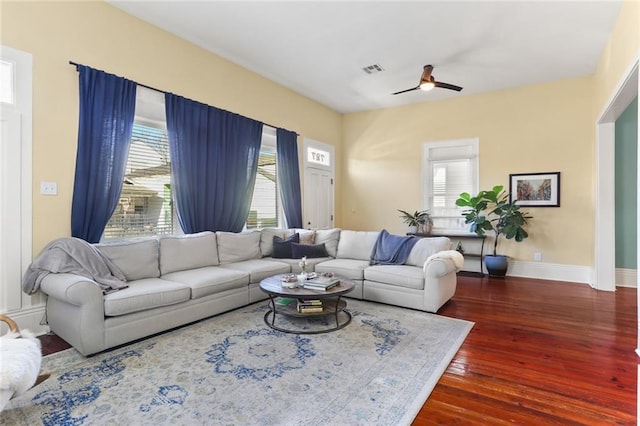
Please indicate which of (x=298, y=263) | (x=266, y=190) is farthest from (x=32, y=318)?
(x=266, y=190)

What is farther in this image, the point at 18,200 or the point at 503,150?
the point at 503,150

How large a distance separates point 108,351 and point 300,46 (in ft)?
13.6

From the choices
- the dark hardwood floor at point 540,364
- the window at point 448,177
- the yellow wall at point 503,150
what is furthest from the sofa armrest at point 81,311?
the window at point 448,177

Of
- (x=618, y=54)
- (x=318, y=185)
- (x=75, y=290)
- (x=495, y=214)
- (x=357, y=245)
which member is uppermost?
(x=618, y=54)

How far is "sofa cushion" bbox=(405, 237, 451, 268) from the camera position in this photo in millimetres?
4195

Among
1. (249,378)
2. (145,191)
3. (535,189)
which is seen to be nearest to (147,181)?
(145,191)

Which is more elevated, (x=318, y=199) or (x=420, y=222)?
(x=318, y=199)

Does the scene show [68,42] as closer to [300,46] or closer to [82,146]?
[82,146]

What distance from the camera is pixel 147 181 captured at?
13.5 feet

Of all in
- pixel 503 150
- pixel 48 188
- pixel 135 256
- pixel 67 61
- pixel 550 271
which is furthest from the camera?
pixel 503 150

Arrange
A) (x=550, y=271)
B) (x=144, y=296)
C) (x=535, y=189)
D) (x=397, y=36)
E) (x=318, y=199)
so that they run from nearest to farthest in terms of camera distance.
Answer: (x=144, y=296)
(x=397, y=36)
(x=550, y=271)
(x=535, y=189)
(x=318, y=199)

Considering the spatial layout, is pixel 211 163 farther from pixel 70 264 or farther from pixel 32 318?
pixel 32 318

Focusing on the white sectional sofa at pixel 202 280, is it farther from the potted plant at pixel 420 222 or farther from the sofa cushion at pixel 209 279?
the potted plant at pixel 420 222

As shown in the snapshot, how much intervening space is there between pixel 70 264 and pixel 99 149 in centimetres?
125
